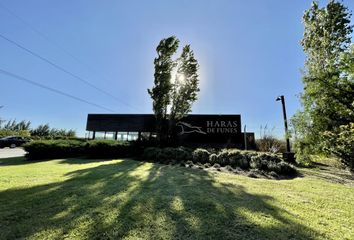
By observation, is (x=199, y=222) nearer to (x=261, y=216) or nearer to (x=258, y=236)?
(x=258, y=236)

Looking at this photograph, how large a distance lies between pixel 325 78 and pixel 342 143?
2.45 metres

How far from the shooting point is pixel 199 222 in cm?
307

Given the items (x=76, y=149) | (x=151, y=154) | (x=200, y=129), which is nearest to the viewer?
(x=151, y=154)

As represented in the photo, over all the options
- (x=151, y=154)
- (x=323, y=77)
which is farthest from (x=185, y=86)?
(x=323, y=77)

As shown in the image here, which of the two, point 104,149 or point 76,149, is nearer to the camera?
point 104,149

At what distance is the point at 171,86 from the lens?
52.4 feet

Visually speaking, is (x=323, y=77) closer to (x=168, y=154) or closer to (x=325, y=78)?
(x=325, y=78)

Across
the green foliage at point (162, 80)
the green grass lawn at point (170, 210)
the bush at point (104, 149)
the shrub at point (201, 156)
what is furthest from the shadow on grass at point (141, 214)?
the green foliage at point (162, 80)

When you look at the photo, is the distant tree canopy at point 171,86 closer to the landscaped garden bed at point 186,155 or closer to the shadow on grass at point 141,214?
the landscaped garden bed at point 186,155

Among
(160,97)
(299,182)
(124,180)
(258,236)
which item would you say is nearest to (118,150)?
(160,97)

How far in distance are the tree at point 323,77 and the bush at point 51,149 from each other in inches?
475

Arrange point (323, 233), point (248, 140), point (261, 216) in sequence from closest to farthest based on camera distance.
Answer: point (323, 233), point (261, 216), point (248, 140)

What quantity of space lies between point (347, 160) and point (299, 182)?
1421 millimetres

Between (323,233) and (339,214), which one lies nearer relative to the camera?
(323,233)
